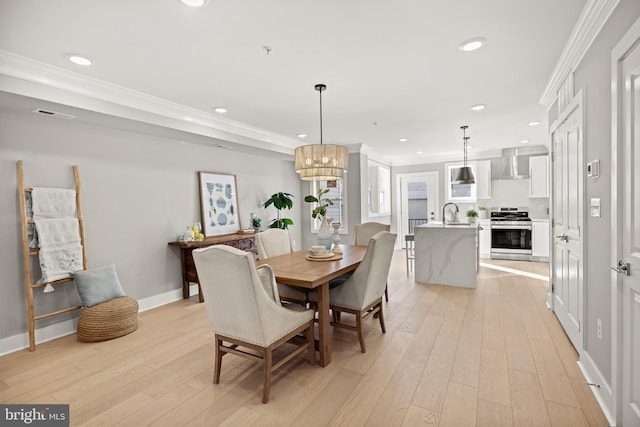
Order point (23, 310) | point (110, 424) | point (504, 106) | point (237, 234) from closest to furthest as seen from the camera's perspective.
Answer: point (110, 424) → point (23, 310) → point (504, 106) → point (237, 234)

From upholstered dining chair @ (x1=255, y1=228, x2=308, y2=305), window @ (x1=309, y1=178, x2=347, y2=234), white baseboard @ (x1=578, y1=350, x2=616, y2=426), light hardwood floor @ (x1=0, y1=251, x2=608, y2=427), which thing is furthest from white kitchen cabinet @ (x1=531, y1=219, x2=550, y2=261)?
upholstered dining chair @ (x1=255, y1=228, x2=308, y2=305)

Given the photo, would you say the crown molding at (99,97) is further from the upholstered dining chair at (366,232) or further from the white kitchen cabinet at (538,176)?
the white kitchen cabinet at (538,176)

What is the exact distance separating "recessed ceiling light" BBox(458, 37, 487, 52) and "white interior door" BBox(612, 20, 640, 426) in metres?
0.87

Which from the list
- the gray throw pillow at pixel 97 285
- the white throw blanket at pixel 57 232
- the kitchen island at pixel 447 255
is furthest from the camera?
the kitchen island at pixel 447 255

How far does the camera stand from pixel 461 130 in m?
5.25

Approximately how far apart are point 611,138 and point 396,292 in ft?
10.4

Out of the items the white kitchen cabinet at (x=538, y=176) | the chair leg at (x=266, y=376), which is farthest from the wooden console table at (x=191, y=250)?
the white kitchen cabinet at (x=538, y=176)

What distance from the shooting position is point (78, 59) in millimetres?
2488

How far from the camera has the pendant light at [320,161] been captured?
2967mm

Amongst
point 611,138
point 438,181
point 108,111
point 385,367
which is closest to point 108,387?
point 385,367

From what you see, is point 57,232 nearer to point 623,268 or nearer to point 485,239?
point 623,268

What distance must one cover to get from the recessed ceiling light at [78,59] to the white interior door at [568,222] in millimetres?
3824

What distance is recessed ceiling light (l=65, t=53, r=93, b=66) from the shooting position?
2426 millimetres

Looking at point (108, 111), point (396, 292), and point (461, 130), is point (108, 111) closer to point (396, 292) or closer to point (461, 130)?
point (396, 292)
